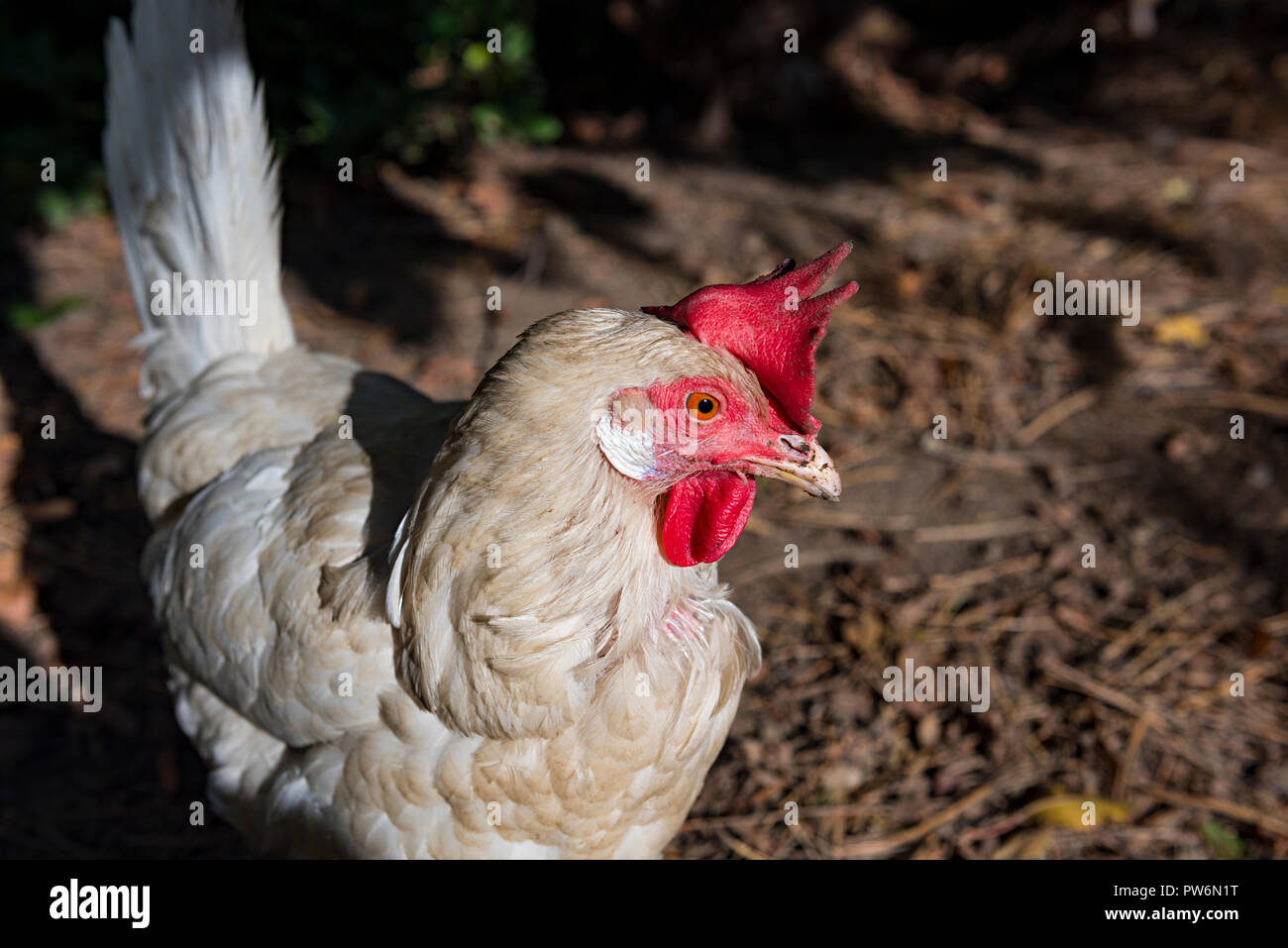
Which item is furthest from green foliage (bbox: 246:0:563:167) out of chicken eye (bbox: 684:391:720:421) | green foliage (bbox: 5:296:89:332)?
chicken eye (bbox: 684:391:720:421)

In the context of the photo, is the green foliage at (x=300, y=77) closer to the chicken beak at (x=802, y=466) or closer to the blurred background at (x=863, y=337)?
the blurred background at (x=863, y=337)

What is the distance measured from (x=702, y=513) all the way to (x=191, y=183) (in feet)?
6.65

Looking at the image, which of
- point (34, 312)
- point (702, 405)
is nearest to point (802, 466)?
point (702, 405)

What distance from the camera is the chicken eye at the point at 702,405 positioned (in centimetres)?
186

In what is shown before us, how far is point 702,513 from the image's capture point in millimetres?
2049

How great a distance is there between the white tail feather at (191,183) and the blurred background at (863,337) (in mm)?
1370

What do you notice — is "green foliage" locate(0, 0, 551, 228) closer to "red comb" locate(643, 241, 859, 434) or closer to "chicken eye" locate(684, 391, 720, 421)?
"red comb" locate(643, 241, 859, 434)

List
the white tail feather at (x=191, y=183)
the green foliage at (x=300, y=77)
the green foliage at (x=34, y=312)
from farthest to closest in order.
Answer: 1. the green foliage at (x=300, y=77)
2. the green foliage at (x=34, y=312)
3. the white tail feather at (x=191, y=183)

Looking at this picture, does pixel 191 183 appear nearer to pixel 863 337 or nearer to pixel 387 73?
pixel 387 73

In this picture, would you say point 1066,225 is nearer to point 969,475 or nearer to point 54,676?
point 969,475

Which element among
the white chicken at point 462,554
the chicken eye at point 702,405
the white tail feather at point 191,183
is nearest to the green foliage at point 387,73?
the white tail feather at point 191,183

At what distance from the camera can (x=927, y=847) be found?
3.10 meters

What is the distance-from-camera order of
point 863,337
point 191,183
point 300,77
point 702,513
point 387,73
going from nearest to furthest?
point 702,513, point 191,183, point 863,337, point 300,77, point 387,73

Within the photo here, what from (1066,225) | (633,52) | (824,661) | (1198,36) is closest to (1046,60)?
(1198,36)
